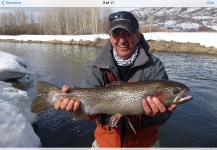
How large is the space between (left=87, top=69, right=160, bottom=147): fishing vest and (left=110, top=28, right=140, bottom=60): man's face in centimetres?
29

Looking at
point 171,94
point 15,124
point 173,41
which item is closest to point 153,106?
point 171,94

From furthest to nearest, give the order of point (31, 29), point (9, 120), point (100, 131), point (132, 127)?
point (31, 29) → point (9, 120) → point (100, 131) → point (132, 127)

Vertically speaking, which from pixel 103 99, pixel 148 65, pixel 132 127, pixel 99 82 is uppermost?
pixel 148 65

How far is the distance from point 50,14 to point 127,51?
183ft

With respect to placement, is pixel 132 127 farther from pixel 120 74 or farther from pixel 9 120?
pixel 9 120

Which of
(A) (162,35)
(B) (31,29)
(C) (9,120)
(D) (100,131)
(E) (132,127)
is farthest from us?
(B) (31,29)

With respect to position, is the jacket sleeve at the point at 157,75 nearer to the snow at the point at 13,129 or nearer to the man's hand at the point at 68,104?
the man's hand at the point at 68,104

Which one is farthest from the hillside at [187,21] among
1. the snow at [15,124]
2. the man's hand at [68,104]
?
the man's hand at [68,104]

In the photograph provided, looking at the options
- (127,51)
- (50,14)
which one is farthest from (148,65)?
(50,14)

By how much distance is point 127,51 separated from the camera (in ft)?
9.66

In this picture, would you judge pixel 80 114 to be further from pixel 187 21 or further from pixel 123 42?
pixel 187 21

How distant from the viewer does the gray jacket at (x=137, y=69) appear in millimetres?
2891

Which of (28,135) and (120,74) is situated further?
(28,135)

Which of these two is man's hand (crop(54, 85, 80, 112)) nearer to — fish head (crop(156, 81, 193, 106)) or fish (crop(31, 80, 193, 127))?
fish (crop(31, 80, 193, 127))
